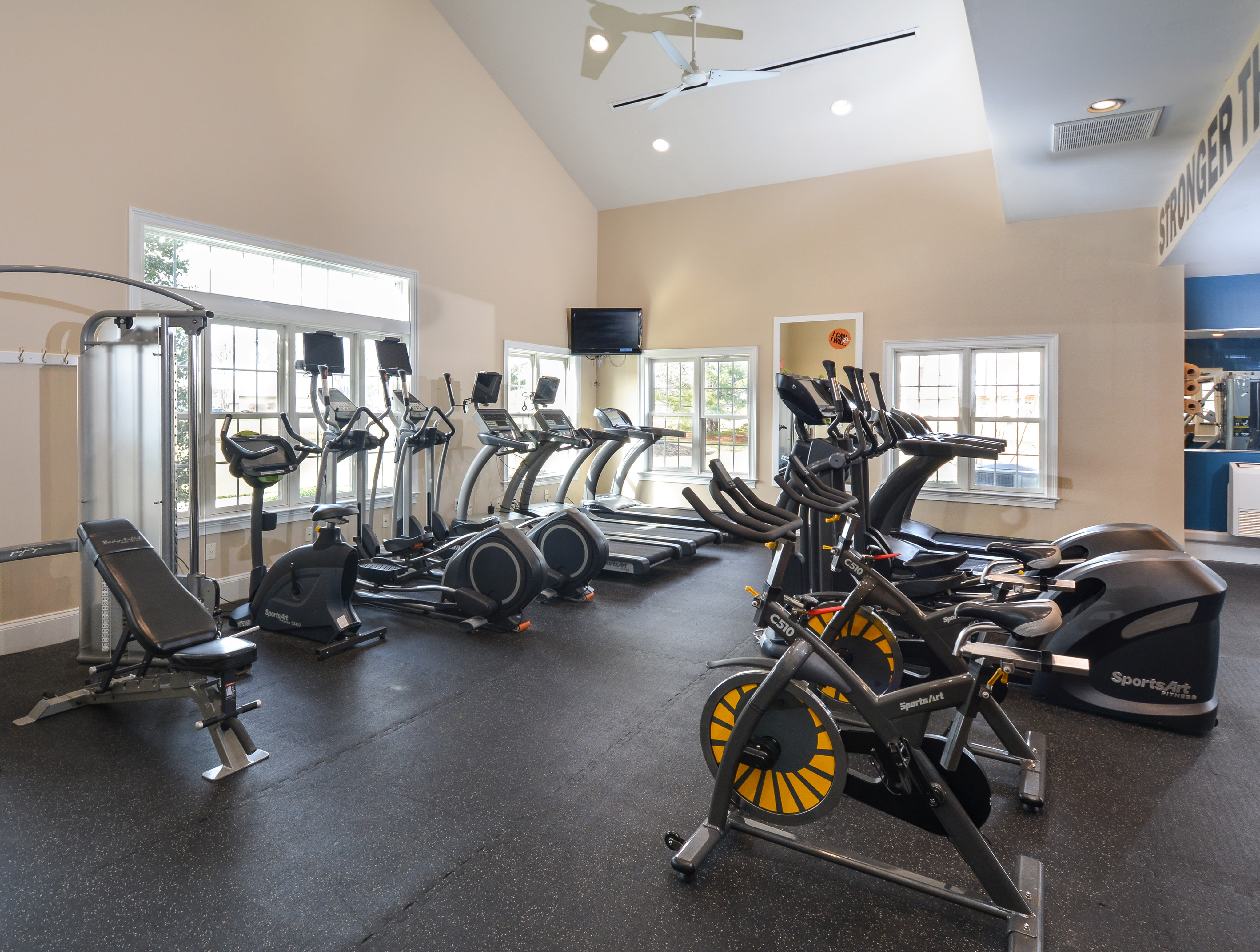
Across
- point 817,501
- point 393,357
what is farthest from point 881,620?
point 393,357

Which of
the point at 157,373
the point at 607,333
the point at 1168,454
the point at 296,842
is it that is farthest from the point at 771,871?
the point at 607,333

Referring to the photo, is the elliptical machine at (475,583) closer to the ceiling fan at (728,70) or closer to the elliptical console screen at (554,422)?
the elliptical console screen at (554,422)

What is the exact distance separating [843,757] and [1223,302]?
22.8ft

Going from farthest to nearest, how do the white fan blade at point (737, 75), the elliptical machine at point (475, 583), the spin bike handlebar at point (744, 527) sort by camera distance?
the white fan blade at point (737, 75) < the elliptical machine at point (475, 583) < the spin bike handlebar at point (744, 527)

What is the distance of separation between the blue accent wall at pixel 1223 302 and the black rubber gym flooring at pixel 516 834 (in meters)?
4.34

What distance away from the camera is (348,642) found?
13.1 ft

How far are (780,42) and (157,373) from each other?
557 cm

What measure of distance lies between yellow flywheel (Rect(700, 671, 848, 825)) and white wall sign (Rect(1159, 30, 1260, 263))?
11.9 ft

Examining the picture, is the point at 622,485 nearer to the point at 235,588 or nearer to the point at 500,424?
the point at 500,424

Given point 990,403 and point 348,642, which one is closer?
point 348,642

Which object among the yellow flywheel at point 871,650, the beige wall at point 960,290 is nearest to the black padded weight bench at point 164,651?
the yellow flywheel at point 871,650

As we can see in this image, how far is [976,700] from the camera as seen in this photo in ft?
6.63

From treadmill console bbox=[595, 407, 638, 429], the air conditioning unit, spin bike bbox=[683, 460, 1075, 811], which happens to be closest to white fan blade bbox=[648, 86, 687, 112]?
treadmill console bbox=[595, 407, 638, 429]

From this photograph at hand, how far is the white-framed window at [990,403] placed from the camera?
687cm
